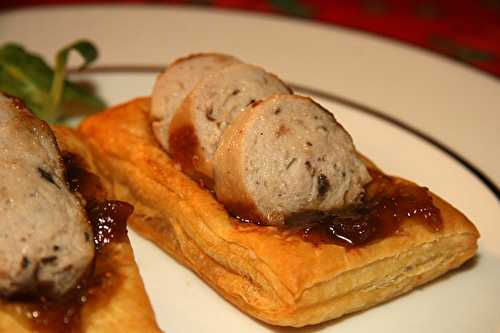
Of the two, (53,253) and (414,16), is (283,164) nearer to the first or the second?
(53,253)

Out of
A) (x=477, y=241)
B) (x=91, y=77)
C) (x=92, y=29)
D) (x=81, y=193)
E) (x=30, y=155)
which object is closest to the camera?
(x=30, y=155)

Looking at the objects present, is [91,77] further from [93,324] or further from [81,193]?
[93,324]

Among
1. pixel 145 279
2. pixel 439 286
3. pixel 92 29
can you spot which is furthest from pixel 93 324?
pixel 92 29

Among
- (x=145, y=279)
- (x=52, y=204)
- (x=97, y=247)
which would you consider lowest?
(x=145, y=279)

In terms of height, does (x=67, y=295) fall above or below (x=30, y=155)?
below

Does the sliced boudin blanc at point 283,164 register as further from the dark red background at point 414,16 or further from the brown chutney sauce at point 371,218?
the dark red background at point 414,16

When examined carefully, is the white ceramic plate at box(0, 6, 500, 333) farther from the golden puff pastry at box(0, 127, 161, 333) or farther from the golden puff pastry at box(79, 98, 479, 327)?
the golden puff pastry at box(0, 127, 161, 333)
